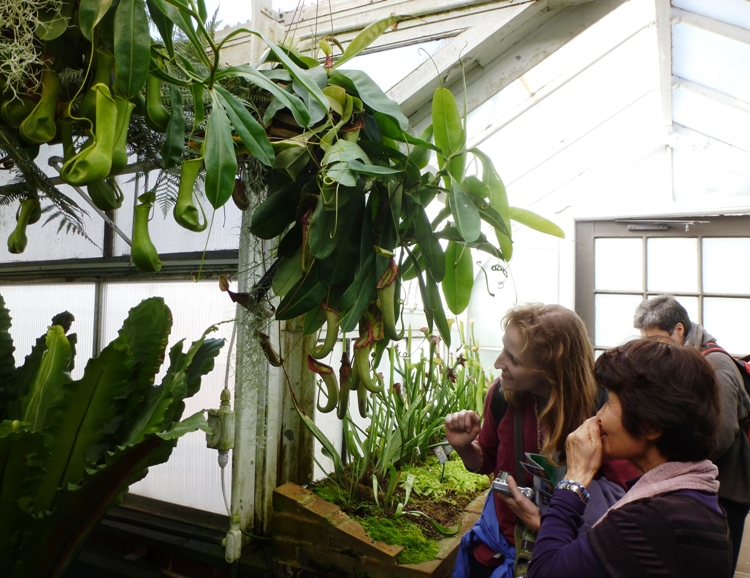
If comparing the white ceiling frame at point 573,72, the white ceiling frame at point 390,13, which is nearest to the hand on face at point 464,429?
the white ceiling frame at point 390,13

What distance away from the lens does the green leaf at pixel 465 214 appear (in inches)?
26.0

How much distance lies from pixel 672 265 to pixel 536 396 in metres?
2.31

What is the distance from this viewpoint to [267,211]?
808 mm

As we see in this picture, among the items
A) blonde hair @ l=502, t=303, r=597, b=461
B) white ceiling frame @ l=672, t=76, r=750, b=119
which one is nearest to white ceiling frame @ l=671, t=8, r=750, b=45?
white ceiling frame @ l=672, t=76, r=750, b=119

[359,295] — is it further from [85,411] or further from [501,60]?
[501,60]

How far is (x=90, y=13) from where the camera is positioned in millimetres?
489

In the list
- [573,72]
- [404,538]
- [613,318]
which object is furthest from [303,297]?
[613,318]

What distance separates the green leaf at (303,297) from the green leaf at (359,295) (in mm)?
65

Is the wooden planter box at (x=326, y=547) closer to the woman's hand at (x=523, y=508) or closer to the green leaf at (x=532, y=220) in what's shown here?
the woman's hand at (x=523, y=508)

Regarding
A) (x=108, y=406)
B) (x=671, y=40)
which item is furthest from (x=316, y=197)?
(x=671, y=40)

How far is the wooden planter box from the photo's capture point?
4.01 feet

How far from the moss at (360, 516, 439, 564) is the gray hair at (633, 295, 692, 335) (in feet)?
3.49

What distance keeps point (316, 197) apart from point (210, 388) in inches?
35.4

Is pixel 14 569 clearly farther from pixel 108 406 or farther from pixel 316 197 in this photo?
pixel 316 197
